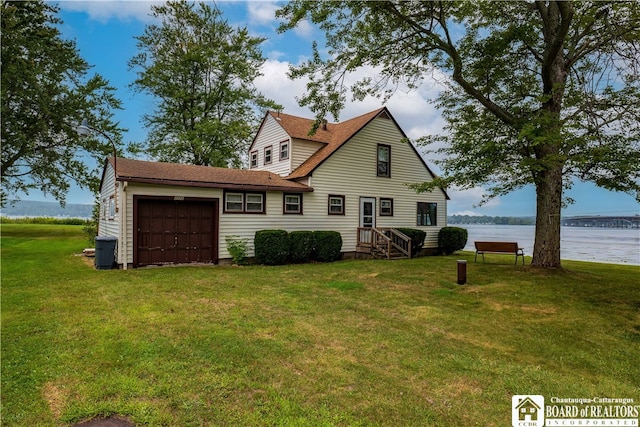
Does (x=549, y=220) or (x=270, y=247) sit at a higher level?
(x=549, y=220)

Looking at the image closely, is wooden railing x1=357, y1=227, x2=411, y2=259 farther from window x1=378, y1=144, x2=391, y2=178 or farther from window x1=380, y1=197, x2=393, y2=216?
window x1=378, y1=144, x2=391, y2=178

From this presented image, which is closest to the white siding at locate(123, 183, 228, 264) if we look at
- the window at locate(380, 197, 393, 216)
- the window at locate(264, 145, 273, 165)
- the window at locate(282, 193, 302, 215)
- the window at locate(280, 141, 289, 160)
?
the window at locate(282, 193, 302, 215)

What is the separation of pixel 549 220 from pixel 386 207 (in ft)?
26.9

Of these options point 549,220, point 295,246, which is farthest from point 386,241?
point 549,220

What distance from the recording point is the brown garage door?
38.6 feet

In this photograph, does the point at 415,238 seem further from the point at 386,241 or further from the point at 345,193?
the point at 345,193

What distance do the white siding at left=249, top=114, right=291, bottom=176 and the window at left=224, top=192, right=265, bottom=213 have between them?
3899 mm

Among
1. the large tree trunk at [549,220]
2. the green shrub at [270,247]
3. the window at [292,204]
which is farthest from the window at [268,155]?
the large tree trunk at [549,220]

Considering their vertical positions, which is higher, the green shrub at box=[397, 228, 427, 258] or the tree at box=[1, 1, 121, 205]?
the tree at box=[1, 1, 121, 205]

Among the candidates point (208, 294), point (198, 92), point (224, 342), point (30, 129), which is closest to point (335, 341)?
point (224, 342)

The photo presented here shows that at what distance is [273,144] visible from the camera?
62.4 ft

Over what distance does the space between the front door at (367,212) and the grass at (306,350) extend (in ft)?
26.8

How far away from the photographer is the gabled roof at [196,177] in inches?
456

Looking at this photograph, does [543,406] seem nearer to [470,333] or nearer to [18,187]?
[470,333]
